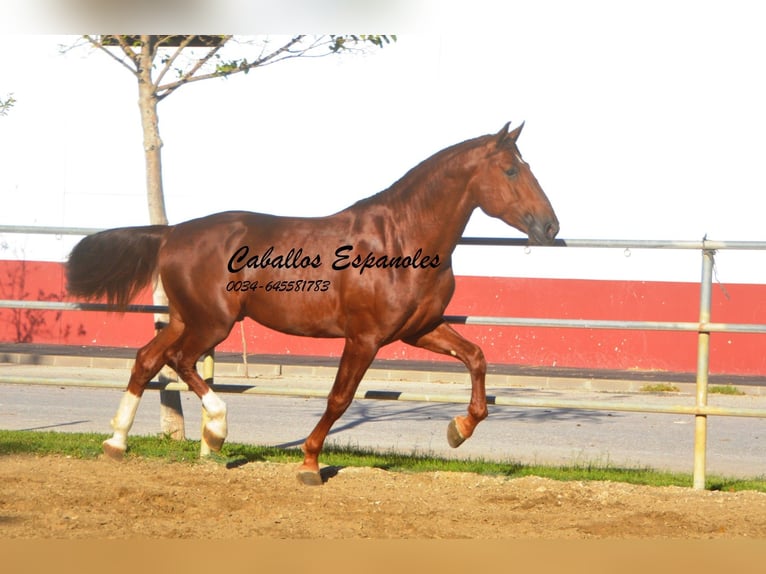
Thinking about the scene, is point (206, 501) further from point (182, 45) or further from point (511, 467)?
point (182, 45)

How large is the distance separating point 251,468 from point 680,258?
15144 mm

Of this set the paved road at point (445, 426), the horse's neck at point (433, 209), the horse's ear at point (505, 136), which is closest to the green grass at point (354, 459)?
the paved road at point (445, 426)

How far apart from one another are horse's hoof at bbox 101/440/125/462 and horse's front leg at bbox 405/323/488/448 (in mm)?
2031

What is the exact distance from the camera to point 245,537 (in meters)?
4.72

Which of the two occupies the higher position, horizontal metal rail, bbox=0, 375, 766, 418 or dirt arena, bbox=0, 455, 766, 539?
horizontal metal rail, bbox=0, 375, 766, 418

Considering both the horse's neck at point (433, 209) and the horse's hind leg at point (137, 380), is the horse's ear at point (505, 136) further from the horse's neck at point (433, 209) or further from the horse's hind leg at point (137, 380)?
the horse's hind leg at point (137, 380)

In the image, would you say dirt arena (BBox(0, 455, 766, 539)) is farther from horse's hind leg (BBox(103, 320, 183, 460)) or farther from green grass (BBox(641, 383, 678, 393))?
green grass (BBox(641, 383, 678, 393))

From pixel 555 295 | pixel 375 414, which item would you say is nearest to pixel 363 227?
pixel 375 414

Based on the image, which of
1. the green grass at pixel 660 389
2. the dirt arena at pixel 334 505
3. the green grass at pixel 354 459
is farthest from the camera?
A: the green grass at pixel 660 389

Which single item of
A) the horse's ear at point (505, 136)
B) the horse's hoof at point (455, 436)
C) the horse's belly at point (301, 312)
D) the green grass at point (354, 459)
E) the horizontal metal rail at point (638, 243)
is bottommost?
the green grass at point (354, 459)

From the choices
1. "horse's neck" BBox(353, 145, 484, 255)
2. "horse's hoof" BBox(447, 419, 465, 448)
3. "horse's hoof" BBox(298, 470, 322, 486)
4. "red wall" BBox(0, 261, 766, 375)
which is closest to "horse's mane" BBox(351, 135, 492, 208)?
"horse's neck" BBox(353, 145, 484, 255)

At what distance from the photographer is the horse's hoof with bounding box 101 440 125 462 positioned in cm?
667

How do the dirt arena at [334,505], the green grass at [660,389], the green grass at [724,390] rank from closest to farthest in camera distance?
the dirt arena at [334,505]
the green grass at [724,390]
the green grass at [660,389]

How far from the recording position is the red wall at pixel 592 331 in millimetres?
19875
